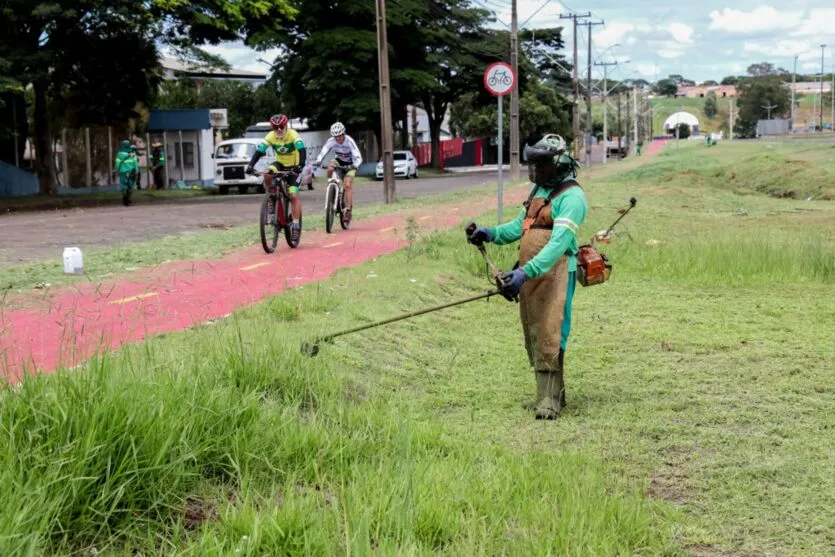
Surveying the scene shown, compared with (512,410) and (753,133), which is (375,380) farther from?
(753,133)

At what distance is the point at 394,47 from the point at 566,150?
50.2 m

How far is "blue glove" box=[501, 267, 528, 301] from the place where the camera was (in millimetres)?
5680

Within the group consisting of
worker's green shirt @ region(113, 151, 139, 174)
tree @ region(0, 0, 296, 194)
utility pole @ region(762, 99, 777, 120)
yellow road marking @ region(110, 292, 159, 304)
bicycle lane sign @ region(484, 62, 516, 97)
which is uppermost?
utility pole @ region(762, 99, 777, 120)

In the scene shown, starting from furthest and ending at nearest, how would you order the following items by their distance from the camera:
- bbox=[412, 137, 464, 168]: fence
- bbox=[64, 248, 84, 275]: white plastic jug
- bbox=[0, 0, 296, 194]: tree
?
bbox=[412, 137, 464, 168]: fence
bbox=[0, 0, 296, 194]: tree
bbox=[64, 248, 84, 275]: white plastic jug

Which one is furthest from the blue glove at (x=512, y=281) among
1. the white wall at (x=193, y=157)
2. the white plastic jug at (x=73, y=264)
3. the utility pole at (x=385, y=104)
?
the white wall at (x=193, y=157)

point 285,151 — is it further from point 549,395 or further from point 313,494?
point 313,494

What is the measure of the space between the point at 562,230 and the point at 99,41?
25.8 meters

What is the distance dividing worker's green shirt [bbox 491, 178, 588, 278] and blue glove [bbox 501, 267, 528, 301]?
88mm

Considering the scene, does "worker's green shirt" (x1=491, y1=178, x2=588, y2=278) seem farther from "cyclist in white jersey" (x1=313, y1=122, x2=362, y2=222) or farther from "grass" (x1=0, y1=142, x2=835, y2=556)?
"cyclist in white jersey" (x1=313, y1=122, x2=362, y2=222)

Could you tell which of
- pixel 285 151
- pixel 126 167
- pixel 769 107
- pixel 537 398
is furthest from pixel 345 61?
pixel 769 107

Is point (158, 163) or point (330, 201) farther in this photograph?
point (158, 163)

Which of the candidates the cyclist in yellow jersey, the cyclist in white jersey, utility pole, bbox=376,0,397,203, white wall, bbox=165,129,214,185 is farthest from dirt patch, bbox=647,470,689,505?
white wall, bbox=165,129,214,185

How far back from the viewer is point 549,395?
6203 millimetres

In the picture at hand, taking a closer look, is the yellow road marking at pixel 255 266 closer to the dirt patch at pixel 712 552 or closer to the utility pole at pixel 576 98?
the dirt patch at pixel 712 552
